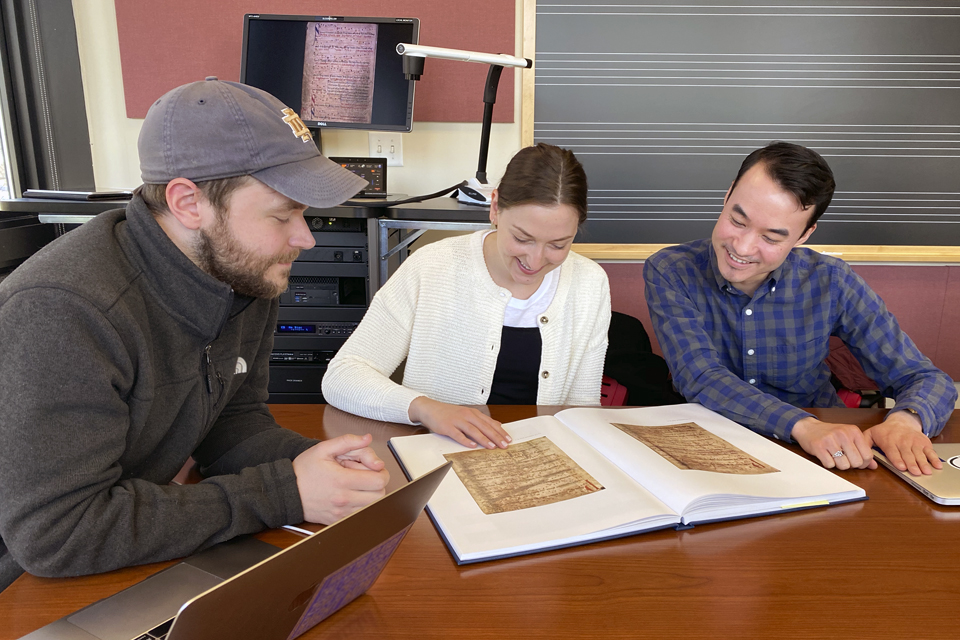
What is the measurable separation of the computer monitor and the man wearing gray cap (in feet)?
5.34

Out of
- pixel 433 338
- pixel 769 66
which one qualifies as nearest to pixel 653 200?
pixel 769 66

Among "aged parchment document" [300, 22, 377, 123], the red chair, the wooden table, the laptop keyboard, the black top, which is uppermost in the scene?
"aged parchment document" [300, 22, 377, 123]

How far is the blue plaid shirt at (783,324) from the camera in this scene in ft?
4.64

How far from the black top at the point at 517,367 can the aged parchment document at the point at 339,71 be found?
1.27 m

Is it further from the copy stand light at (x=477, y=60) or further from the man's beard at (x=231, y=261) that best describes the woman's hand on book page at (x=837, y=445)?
the copy stand light at (x=477, y=60)

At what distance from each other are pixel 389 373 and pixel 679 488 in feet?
2.52

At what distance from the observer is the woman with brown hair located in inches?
54.8

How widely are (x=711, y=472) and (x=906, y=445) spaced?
367mm

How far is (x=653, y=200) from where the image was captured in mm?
→ 2705

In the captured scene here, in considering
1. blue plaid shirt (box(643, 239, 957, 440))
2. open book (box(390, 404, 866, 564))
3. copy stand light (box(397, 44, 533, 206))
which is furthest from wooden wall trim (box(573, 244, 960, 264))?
open book (box(390, 404, 866, 564))

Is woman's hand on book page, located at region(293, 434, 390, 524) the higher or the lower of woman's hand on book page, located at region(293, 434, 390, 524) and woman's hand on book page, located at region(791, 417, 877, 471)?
the higher

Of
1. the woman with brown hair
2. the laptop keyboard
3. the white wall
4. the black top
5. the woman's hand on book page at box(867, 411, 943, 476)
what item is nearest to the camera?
the laptop keyboard

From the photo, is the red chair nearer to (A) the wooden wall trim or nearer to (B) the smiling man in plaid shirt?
(B) the smiling man in plaid shirt

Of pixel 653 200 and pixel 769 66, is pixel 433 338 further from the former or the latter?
pixel 769 66
